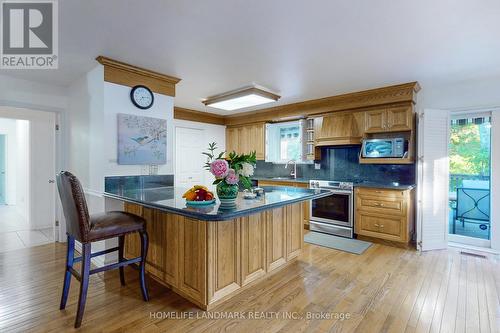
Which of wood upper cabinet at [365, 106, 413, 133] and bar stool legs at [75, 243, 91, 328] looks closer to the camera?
bar stool legs at [75, 243, 91, 328]

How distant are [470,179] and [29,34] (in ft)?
18.2

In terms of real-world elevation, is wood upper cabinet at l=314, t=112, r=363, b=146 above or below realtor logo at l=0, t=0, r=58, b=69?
below

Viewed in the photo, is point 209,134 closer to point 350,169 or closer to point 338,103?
point 338,103

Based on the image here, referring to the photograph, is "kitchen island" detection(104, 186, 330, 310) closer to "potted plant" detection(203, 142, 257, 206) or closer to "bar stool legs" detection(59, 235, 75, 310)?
"potted plant" detection(203, 142, 257, 206)

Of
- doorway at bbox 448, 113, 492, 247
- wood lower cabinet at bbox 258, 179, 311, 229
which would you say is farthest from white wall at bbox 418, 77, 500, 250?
wood lower cabinet at bbox 258, 179, 311, 229

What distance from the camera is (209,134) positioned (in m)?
5.78

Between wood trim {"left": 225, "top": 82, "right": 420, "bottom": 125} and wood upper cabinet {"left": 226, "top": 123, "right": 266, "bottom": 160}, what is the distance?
0.53 feet

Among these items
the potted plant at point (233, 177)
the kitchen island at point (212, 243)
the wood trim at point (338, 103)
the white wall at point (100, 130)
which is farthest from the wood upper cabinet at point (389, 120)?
the white wall at point (100, 130)

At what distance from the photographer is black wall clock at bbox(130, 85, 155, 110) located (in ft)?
9.68

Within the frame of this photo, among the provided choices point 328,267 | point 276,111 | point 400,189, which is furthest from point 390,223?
point 276,111

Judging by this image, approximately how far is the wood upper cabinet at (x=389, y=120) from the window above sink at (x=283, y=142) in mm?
1387

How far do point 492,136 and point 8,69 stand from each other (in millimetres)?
6201

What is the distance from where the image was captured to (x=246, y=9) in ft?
6.01

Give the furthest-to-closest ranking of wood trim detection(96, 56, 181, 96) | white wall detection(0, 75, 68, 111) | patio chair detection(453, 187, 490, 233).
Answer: patio chair detection(453, 187, 490, 233) → white wall detection(0, 75, 68, 111) → wood trim detection(96, 56, 181, 96)
